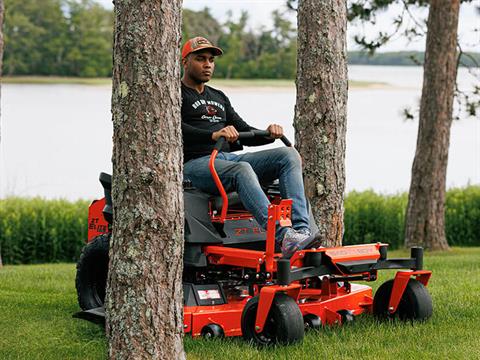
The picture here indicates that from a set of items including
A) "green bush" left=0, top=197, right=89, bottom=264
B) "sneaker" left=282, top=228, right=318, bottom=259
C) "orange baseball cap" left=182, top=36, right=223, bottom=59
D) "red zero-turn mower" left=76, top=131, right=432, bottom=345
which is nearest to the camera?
"red zero-turn mower" left=76, top=131, right=432, bottom=345

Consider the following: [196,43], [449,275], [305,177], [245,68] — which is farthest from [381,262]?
[245,68]

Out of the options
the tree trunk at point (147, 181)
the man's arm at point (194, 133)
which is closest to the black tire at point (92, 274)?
the man's arm at point (194, 133)

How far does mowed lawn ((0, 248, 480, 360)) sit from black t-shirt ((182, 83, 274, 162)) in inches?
50.1

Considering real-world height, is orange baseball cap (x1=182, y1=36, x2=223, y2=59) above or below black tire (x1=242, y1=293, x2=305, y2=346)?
above

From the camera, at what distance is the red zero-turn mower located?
18.1 feet

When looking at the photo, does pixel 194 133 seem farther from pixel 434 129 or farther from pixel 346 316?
pixel 434 129

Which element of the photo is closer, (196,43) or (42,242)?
(196,43)

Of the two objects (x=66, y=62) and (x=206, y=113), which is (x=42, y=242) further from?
(x=206, y=113)

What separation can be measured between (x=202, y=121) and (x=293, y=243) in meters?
1.14

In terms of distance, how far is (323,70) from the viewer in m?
7.03

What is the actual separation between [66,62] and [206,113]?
1205cm

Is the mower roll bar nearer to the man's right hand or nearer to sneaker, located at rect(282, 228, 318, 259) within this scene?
the man's right hand

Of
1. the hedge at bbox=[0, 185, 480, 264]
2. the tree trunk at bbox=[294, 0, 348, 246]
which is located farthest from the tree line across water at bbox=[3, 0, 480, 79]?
the tree trunk at bbox=[294, 0, 348, 246]

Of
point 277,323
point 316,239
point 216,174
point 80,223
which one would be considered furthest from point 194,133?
point 80,223
